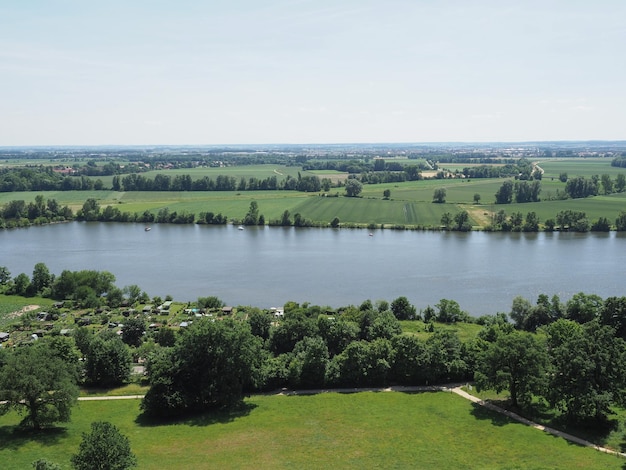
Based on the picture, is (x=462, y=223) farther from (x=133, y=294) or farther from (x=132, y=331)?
(x=132, y=331)

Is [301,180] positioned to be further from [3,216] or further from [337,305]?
[337,305]

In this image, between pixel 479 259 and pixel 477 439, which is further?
pixel 479 259

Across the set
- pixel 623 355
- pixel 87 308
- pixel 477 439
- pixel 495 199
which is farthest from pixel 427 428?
pixel 495 199

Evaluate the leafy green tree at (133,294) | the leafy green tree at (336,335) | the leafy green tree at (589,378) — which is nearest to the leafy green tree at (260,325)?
the leafy green tree at (336,335)

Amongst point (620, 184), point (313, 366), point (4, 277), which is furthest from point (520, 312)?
point (620, 184)

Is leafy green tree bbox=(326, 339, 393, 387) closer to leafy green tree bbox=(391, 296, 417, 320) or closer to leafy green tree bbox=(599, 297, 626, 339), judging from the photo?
leafy green tree bbox=(391, 296, 417, 320)

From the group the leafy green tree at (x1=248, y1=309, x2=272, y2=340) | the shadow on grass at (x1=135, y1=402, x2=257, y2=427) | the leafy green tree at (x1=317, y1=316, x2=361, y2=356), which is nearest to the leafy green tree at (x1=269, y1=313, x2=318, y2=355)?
the leafy green tree at (x1=317, y1=316, x2=361, y2=356)
